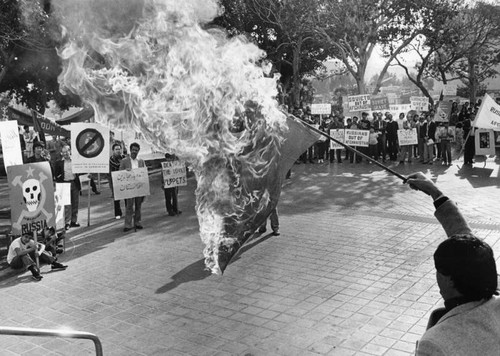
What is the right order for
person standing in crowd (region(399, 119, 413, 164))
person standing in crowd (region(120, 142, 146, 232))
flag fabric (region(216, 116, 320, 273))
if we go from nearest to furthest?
flag fabric (region(216, 116, 320, 273)) < person standing in crowd (region(120, 142, 146, 232)) < person standing in crowd (region(399, 119, 413, 164))

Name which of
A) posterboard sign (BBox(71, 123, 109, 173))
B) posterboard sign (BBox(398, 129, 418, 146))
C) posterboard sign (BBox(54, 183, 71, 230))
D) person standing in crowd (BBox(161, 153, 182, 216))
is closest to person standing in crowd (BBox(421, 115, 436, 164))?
posterboard sign (BBox(398, 129, 418, 146))

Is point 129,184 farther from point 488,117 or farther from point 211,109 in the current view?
point 488,117

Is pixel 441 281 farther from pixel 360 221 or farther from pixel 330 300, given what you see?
pixel 360 221

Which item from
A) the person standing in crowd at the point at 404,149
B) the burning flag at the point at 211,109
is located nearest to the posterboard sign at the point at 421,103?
the person standing in crowd at the point at 404,149

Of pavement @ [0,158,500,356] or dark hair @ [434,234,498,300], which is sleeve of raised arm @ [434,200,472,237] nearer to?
dark hair @ [434,234,498,300]

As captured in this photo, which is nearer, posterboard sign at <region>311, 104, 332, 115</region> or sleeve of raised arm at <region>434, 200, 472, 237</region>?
sleeve of raised arm at <region>434, 200, 472, 237</region>

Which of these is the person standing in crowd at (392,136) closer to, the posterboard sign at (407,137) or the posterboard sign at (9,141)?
the posterboard sign at (407,137)

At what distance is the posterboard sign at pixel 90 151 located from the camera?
10227 millimetres

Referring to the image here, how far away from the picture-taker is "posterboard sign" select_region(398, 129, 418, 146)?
17.3m

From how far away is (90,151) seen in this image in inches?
407

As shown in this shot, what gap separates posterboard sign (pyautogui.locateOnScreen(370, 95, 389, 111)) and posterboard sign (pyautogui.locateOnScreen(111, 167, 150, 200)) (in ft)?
49.6

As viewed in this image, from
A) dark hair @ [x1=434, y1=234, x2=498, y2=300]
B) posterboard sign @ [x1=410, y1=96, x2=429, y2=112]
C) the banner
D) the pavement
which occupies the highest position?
posterboard sign @ [x1=410, y1=96, x2=429, y2=112]

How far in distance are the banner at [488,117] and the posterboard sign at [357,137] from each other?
4.12 metres

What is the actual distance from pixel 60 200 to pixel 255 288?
4.69m
